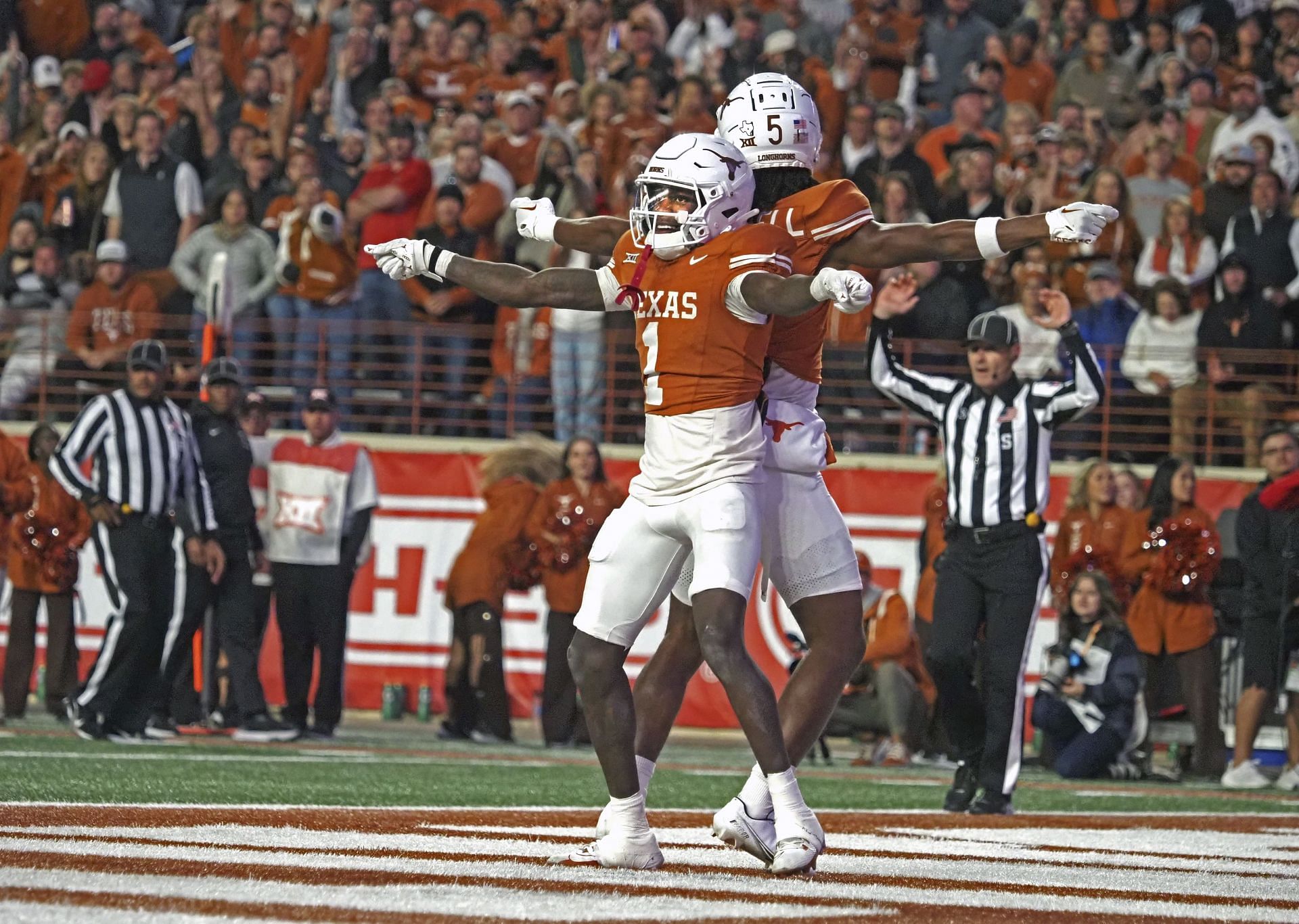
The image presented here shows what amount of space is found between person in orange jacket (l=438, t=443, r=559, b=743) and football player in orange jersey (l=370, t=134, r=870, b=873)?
22.7 ft

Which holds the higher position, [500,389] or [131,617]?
[500,389]

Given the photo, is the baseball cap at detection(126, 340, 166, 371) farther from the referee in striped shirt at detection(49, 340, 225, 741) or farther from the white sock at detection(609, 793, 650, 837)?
the white sock at detection(609, 793, 650, 837)

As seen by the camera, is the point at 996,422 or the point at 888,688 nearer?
the point at 996,422

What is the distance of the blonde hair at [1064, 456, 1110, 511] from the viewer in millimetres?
12031

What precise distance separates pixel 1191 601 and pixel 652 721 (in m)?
6.71

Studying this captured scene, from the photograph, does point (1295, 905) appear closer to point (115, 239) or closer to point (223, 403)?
point (223, 403)

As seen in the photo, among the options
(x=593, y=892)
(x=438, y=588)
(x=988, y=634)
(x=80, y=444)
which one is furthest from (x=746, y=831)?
(x=438, y=588)

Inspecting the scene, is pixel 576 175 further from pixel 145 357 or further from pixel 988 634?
pixel 988 634

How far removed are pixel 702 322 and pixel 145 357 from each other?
20.2 ft

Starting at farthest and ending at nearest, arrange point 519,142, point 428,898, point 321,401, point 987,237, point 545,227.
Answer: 1. point 519,142
2. point 321,401
3. point 545,227
4. point 987,237
5. point 428,898

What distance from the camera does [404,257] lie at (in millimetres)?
5555

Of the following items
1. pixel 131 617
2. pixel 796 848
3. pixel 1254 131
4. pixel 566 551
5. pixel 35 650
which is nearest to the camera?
pixel 796 848

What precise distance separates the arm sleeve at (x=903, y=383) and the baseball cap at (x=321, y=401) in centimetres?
436

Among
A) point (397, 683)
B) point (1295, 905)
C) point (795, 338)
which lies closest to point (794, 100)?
point (795, 338)
